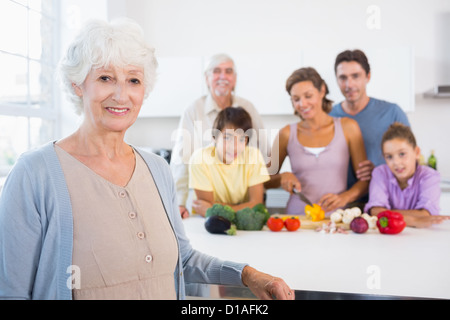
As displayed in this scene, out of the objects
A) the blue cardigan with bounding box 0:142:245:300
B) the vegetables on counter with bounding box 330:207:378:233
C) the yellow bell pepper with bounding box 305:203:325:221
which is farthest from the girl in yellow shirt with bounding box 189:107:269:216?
the blue cardigan with bounding box 0:142:245:300

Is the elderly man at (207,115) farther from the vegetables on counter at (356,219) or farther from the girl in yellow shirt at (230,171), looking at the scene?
the vegetables on counter at (356,219)

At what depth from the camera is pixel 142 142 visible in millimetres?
3211

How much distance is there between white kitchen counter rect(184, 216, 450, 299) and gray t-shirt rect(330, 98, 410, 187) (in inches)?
21.2

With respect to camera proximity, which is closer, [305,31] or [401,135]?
[401,135]

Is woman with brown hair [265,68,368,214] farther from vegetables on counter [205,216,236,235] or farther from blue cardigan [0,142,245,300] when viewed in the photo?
blue cardigan [0,142,245,300]

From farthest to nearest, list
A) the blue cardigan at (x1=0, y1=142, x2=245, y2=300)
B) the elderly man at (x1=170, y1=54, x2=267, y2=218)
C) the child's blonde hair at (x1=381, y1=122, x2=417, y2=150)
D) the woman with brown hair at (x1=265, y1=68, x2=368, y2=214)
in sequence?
1. the elderly man at (x1=170, y1=54, x2=267, y2=218)
2. the woman with brown hair at (x1=265, y1=68, x2=368, y2=214)
3. the child's blonde hair at (x1=381, y1=122, x2=417, y2=150)
4. the blue cardigan at (x1=0, y1=142, x2=245, y2=300)

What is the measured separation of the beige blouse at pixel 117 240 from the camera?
665mm

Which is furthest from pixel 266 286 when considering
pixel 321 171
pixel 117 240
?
pixel 321 171

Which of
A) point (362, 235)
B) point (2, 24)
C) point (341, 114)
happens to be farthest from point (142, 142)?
point (362, 235)

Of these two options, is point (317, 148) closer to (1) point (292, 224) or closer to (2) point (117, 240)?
(1) point (292, 224)

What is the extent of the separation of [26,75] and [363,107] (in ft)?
5.84

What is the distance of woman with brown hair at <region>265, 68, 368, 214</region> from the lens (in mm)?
1707

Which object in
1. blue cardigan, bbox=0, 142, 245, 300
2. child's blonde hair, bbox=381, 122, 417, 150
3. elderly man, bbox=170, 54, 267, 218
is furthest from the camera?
elderly man, bbox=170, 54, 267, 218

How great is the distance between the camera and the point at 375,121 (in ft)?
6.13
